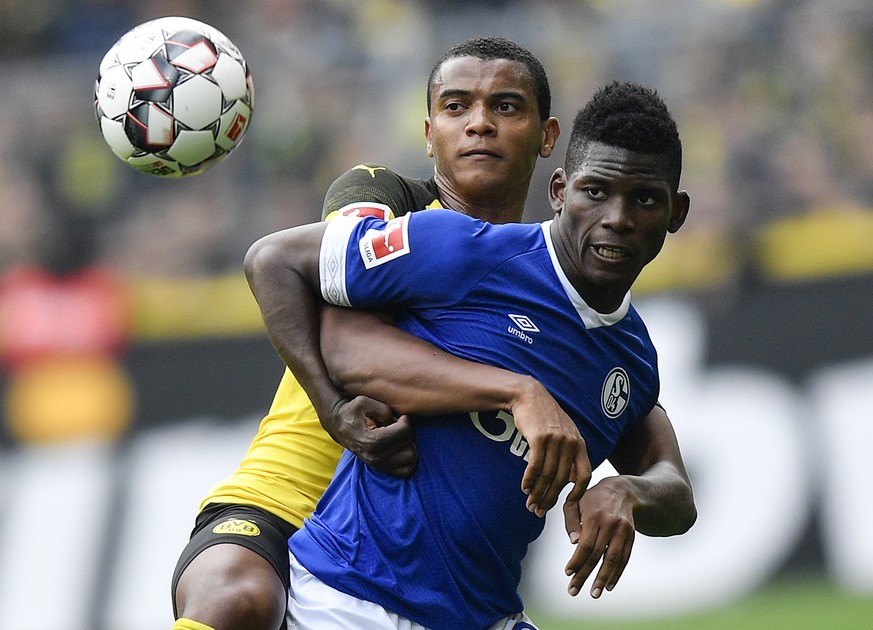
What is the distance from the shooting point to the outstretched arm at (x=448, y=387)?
3.71 m

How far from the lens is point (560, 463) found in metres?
3.70

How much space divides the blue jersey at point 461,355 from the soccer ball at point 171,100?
4.76 ft

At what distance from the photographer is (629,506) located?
3871mm

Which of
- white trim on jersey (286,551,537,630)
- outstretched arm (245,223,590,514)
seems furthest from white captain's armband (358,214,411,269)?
white trim on jersey (286,551,537,630)

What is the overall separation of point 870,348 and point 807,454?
2.83ft

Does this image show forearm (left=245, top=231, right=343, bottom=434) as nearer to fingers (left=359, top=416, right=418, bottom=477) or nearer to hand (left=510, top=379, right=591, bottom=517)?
fingers (left=359, top=416, right=418, bottom=477)

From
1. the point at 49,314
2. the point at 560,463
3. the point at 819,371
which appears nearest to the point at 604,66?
the point at 819,371

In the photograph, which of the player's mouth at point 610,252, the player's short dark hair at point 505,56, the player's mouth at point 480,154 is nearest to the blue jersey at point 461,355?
the player's mouth at point 610,252

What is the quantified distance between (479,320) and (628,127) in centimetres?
67

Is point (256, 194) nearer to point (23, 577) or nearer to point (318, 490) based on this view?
point (23, 577)

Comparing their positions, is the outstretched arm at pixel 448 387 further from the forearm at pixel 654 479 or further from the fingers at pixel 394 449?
the forearm at pixel 654 479

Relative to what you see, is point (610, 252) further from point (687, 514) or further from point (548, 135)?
point (548, 135)

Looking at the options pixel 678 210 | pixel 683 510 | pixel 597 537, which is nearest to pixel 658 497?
pixel 683 510

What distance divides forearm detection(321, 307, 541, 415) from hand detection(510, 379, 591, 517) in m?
0.08
